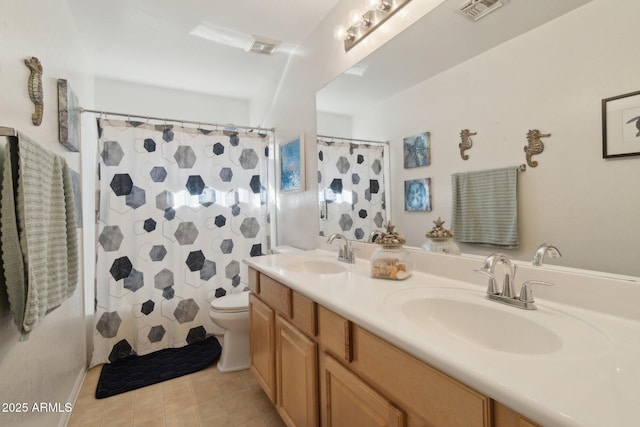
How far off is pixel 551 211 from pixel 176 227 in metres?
2.36

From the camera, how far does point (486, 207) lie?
107 cm

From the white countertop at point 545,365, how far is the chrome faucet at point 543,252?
Answer: 0.12 meters

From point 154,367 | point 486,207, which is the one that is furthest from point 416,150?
point 154,367

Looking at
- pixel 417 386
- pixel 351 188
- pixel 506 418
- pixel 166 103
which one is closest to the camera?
pixel 506 418

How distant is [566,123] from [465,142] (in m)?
0.33

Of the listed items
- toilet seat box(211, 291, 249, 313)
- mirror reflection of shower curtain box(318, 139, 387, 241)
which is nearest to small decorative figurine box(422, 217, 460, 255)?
mirror reflection of shower curtain box(318, 139, 387, 241)

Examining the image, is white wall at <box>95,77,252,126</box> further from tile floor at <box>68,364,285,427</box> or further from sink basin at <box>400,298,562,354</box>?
sink basin at <box>400,298,562,354</box>

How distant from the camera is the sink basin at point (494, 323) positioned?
0.68 metres

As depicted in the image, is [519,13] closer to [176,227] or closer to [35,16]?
[35,16]

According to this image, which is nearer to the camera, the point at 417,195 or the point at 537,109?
the point at 537,109

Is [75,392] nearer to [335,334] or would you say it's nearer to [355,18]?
[335,334]

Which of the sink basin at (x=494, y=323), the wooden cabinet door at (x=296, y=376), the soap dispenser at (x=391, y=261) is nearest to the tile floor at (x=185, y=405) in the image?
the wooden cabinet door at (x=296, y=376)

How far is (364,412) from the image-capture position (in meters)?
0.86

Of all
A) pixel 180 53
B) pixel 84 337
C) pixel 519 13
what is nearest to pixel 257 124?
pixel 180 53
